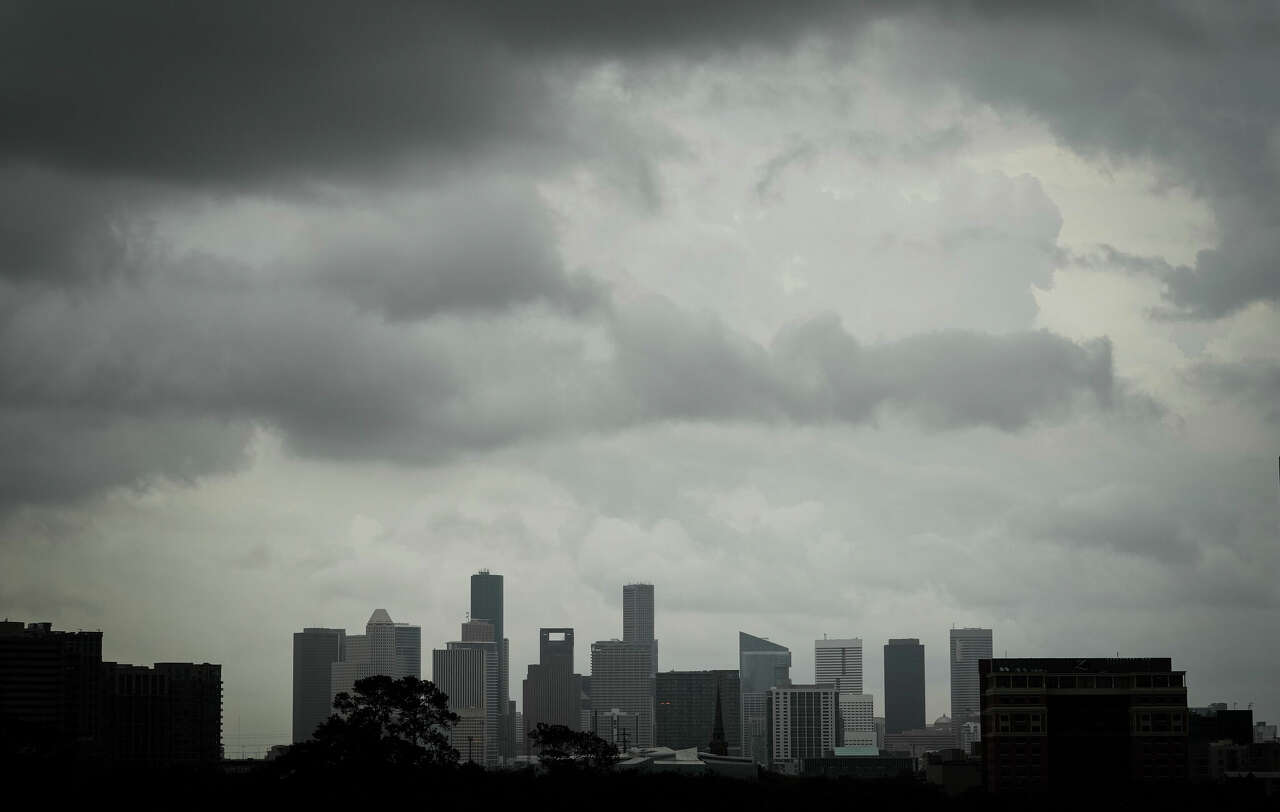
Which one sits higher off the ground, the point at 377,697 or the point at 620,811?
the point at 377,697

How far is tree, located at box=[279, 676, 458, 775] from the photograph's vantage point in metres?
186

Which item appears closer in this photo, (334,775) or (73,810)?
(73,810)

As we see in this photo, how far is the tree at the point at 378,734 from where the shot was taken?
186250 millimetres

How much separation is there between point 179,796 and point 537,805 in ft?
121

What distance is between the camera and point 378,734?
7549 inches

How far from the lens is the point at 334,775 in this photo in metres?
180

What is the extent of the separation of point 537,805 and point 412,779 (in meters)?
13.7

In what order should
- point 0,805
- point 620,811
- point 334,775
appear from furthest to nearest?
1. point 620,811
2. point 334,775
3. point 0,805

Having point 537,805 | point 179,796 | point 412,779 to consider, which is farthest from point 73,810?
point 537,805

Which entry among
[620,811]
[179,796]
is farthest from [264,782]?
[620,811]

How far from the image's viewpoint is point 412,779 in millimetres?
182125

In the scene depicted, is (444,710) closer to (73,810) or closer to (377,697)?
(377,697)

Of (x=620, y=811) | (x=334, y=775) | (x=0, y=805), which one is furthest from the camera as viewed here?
(x=620, y=811)

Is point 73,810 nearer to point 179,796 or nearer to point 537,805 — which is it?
point 179,796
